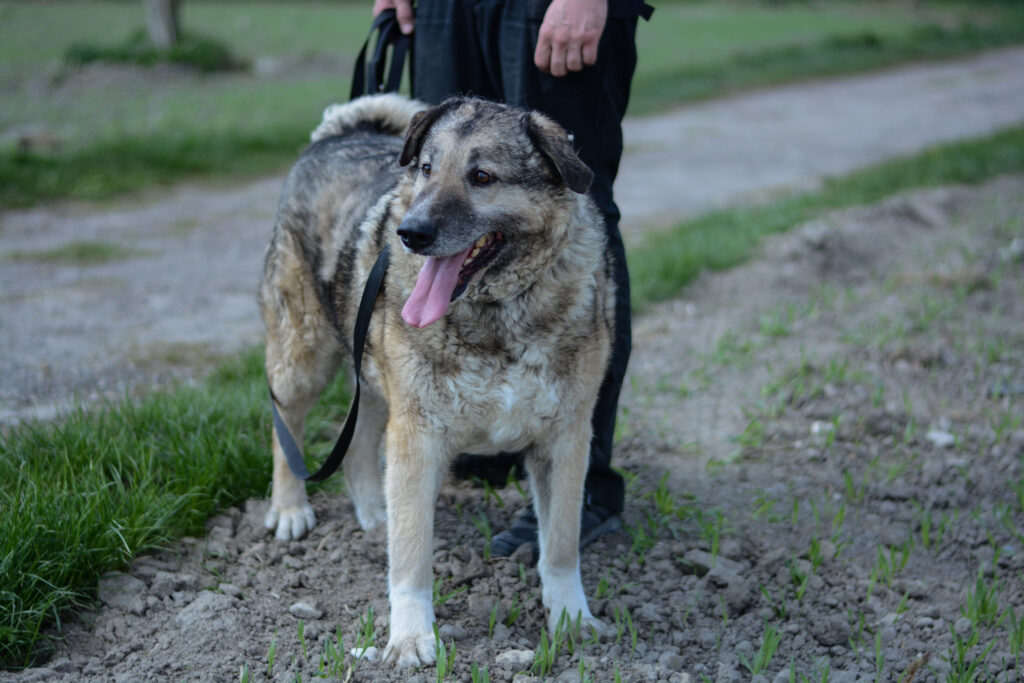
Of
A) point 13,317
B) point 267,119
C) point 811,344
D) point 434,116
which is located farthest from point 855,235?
point 267,119

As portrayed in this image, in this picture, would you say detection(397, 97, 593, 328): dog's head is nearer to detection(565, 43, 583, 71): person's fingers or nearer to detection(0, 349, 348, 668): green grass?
detection(565, 43, 583, 71): person's fingers

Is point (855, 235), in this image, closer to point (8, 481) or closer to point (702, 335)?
point (702, 335)

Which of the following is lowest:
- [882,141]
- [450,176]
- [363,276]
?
[882,141]

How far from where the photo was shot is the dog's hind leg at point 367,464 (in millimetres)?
3564

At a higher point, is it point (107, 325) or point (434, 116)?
point (434, 116)

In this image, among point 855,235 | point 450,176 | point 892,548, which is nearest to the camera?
point 450,176

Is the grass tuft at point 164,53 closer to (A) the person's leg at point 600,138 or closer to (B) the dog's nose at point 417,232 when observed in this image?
(A) the person's leg at point 600,138

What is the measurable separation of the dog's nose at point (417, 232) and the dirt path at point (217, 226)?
87.1 inches

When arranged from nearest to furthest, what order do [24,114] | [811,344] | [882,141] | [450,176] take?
1. [450,176]
2. [811,344]
3. [24,114]
4. [882,141]

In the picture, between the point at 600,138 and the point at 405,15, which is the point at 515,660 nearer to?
the point at 600,138

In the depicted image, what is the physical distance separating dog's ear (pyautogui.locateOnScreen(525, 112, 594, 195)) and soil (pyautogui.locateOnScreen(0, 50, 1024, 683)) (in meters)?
1.40

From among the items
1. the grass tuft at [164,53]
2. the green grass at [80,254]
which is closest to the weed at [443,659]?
the green grass at [80,254]

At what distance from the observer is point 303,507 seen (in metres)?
3.53

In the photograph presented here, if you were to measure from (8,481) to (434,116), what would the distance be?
1923mm
